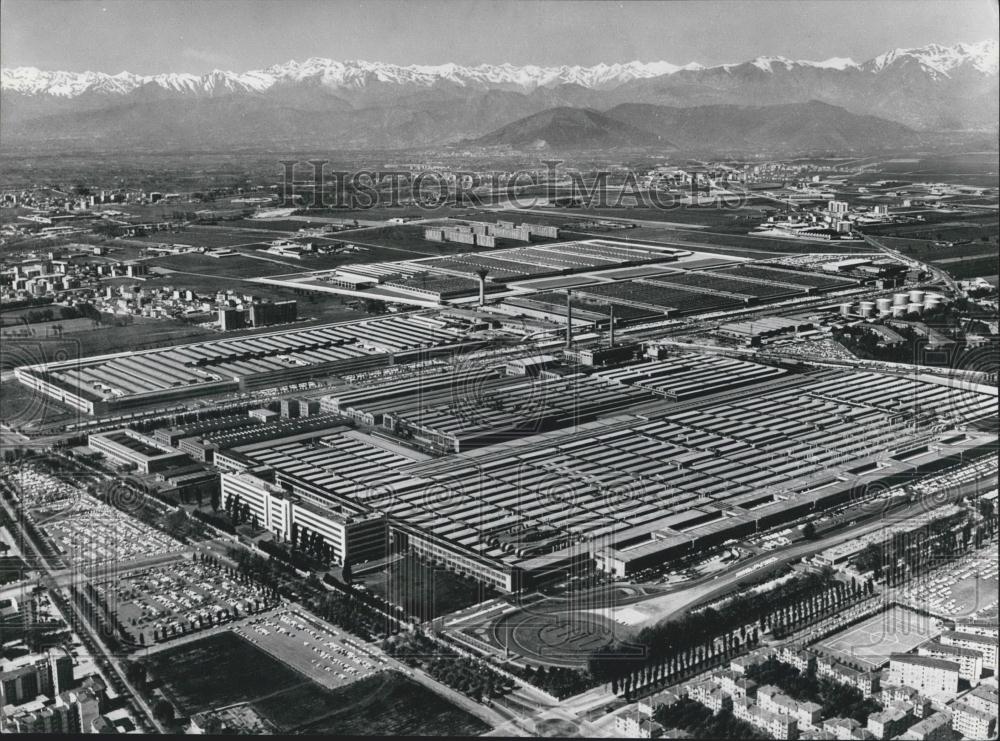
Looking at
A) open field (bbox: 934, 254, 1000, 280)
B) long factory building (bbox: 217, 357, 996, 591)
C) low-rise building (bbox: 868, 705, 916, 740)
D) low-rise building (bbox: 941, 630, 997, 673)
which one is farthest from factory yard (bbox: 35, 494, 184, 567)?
open field (bbox: 934, 254, 1000, 280)

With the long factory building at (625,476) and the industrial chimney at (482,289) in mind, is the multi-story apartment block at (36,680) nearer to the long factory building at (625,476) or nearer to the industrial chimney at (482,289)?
the long factory building at (625,476)

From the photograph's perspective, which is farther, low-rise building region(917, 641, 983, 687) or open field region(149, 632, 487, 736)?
low-rise building region(917, 641, 983, 687)

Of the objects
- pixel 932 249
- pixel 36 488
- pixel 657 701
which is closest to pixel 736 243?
pixel 932 249

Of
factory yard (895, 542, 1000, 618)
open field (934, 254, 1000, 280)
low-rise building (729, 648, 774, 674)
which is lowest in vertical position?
low-rise building (729, 648, 774, 674)

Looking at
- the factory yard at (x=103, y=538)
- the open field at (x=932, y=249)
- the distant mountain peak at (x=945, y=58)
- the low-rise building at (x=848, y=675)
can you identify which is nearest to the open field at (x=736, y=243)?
the open field at (x=932, y=249)

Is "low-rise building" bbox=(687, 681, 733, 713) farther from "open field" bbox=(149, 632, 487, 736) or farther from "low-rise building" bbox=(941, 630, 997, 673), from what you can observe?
"low-rise building" bbox=(941, 630, 997, 673)

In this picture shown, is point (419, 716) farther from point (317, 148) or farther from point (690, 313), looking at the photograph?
point (317, 148)

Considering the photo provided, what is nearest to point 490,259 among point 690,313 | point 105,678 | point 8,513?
point 690,313
